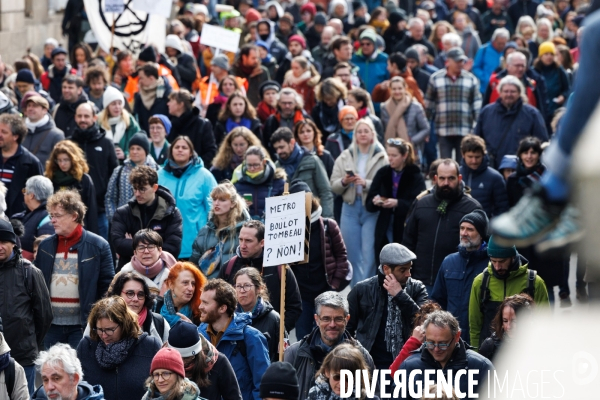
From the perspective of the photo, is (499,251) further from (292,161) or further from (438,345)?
(292,161)

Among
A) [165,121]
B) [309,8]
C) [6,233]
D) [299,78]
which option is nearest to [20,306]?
[6,233]

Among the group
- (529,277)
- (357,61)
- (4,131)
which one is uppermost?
(357,61)

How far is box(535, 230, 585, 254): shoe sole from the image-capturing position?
219 cm

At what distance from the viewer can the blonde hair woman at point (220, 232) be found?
9.13 metres

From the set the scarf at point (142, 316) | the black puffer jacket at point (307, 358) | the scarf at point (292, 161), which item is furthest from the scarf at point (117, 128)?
the black puffer jacket at point (307, 358)

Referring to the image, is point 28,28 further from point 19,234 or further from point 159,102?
point 19,234

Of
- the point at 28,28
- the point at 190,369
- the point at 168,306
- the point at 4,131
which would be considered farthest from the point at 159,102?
the point at 28,28

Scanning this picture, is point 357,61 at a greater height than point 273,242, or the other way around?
point 357,61

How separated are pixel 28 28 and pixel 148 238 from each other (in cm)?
1604

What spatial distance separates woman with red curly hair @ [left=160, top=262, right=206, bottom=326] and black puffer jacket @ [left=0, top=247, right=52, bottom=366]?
0.80 metres

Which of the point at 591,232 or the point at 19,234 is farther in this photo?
the point at 19,234

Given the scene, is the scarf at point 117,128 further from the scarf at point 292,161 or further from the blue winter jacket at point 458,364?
the blue winter jacket at point 458,364

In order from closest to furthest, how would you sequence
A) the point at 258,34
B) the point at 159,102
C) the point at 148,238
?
the point at 148,238 → the point at 159,102 → the point at 258,34

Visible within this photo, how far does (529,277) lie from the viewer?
822 centimetres
